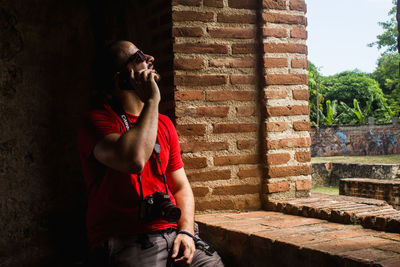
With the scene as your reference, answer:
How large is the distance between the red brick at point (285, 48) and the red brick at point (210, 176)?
0.96 meters

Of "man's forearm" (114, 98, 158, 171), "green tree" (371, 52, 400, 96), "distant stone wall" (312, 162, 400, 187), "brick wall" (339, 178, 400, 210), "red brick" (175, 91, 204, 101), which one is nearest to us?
"man's forearm" (114, 98, 158, 171)

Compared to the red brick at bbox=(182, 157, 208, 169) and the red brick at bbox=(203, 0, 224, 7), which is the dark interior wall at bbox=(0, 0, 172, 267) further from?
the red brick at bbox=(182, 157, 208, 169)

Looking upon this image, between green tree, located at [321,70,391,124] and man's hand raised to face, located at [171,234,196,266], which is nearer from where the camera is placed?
man's hand raised to face, located at [171,234,196,266]

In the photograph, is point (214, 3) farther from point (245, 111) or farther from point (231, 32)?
point (245, 111)

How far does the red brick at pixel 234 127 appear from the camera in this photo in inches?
114

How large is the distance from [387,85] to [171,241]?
43.6 metres

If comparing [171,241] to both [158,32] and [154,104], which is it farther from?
[158,32]

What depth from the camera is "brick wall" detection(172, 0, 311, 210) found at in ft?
9.34

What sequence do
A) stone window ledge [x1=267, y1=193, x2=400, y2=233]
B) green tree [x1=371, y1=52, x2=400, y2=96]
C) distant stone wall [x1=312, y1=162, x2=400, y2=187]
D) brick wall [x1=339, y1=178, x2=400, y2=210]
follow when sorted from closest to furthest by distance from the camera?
stone window ledge [x1=267, y1=193, x2=400, y2=233] → brick wall [x1=339, y1=178, x2=400, y2=210] → distant stone wall [x1=312, y1=162, x2=400, y2=187] → green tree [x1=371, y1=52, x2=400, y2=96]

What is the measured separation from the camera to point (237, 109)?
9.70 ft

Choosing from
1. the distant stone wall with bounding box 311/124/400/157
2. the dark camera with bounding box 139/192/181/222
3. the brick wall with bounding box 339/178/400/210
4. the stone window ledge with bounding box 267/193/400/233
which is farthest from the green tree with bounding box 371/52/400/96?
the dark camera with bounding box 139/192/181/222

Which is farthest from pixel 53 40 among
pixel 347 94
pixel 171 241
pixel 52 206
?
pixel 347 94

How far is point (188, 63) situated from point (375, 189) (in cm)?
609

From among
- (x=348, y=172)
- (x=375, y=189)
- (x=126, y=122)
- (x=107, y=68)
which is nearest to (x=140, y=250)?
(x=126, y=122)
